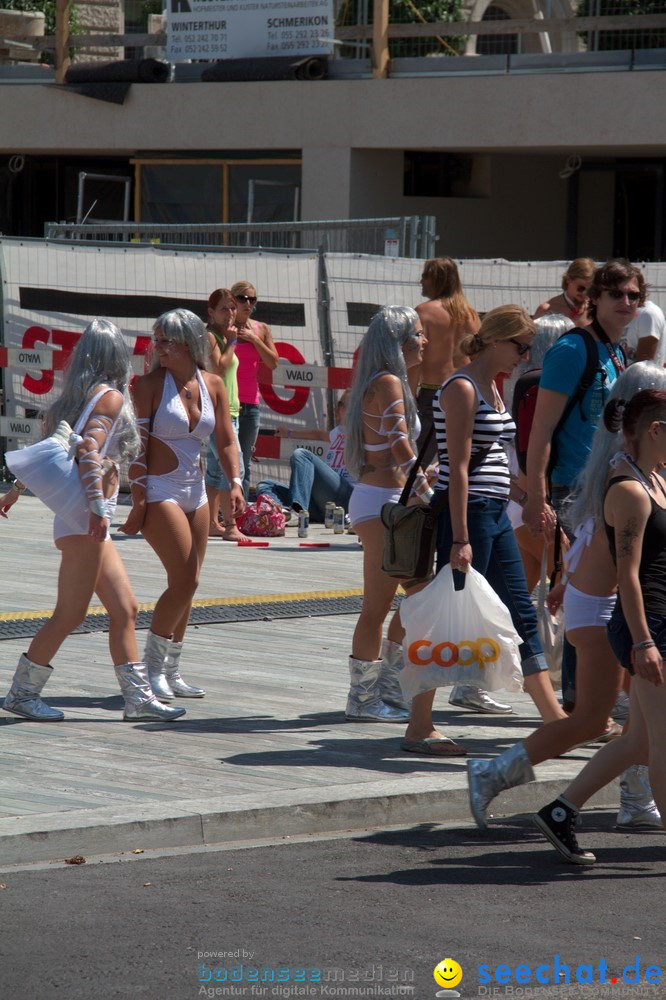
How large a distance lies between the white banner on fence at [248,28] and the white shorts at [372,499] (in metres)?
15.6

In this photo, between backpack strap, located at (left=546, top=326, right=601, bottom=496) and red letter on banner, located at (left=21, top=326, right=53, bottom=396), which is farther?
red letter on banner, located at (left=21, top=326, right=53, bottom=396)

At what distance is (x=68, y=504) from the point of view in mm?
6816

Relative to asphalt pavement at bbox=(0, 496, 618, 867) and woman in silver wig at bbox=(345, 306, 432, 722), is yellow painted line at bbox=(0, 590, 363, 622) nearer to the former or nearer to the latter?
asphalt pavement at bbox=(0, 496, 618, 867)

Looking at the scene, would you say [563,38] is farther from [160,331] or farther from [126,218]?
[160,331]

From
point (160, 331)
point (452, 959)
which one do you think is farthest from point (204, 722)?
point (452, 959)

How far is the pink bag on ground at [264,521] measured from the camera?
1321cm

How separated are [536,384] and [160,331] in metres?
1.85

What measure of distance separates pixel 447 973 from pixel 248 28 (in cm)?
1959

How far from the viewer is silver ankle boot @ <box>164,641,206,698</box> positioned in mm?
7438

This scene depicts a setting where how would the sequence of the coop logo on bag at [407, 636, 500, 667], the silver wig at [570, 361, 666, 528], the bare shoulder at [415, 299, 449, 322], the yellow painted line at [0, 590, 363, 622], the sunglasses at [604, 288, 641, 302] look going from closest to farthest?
the silver wig at [570, 361, 666, 528] < the coop logo on bag at [407, 636, 500, 667] < the sunglasses at [604, 288, 641, 302] < the yellow painted line at [0, 590, 363, 622] < the bare shoulder at [415, 299, 449, 322]

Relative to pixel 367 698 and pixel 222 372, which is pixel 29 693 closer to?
pixel 367 698

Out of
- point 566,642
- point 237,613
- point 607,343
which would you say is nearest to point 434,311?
point 237,613

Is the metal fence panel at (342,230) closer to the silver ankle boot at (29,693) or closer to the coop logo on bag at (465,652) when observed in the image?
the silver ankle boot at (29,693)

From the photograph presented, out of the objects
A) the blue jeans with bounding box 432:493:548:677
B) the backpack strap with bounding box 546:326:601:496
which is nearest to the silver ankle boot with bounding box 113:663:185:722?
the blue jeans with bounding box 432:493:548:677
